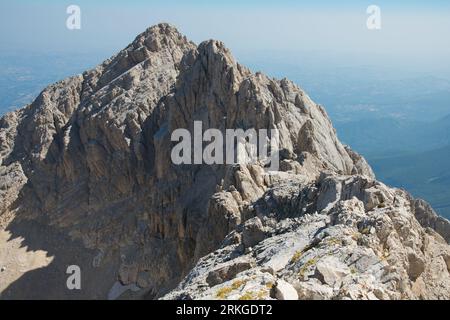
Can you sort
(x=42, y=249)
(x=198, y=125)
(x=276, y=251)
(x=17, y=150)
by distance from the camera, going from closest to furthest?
1. (x=276, y=251)
2. (x=198, y=125)
3. (x=42, y=249)
4. (x=17, y=150)

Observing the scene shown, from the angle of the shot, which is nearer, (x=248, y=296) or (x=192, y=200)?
(x=248, y=296)

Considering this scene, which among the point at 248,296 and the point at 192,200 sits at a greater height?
the point at 248,296

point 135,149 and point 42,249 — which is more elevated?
point 135,149

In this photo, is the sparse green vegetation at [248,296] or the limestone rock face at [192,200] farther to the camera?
the limestone rock face at [192,200]

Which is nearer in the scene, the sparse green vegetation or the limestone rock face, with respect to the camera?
the sparse green vegetation

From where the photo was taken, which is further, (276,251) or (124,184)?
(124,184)
